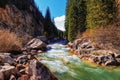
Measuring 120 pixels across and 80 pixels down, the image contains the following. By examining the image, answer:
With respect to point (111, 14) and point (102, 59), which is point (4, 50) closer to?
point (102, 59)

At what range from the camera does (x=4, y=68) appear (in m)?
14.4

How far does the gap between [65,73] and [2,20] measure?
2452 cm

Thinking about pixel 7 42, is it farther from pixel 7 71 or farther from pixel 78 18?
pixel 78 18

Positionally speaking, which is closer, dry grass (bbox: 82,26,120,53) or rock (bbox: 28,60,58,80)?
rock (bbox: 28,60,58,80)

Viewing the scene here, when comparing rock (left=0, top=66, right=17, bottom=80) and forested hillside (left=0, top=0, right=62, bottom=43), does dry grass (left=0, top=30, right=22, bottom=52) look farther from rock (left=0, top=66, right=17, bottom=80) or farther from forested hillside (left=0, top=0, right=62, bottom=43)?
forested hillside (left=0, top=0, right=62, bottom=43)

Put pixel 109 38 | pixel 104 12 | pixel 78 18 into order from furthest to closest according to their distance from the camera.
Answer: pixel 78 18 → pixel 104 12 → pixel 109 38

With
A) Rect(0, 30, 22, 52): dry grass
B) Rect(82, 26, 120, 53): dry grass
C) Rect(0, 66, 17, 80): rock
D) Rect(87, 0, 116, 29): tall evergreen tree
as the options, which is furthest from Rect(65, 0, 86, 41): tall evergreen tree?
Rect(0, 66, 17, 80): rock

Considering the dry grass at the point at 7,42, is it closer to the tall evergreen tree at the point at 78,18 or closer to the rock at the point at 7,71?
the rock at the point at 7,71

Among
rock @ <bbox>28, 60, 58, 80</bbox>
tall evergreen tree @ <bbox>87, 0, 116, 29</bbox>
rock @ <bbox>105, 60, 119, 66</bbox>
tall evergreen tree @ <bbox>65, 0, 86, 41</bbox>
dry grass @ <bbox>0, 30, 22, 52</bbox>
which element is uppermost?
tall evergreen tree @ <bbox>65, 0, 86, 41</bbox>

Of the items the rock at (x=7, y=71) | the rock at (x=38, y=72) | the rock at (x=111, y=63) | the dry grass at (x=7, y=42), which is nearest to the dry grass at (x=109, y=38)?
the rock at (x=111, y=63)

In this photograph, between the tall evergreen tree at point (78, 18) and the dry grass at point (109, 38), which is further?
the tall evergreen tree at point (78, 18)

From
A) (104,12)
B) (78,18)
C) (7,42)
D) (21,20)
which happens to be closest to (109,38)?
(104,12)

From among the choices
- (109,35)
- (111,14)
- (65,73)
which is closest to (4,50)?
(65,73)

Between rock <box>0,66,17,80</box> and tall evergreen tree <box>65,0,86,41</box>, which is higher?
tall evergreen tree <box>65,0,86,41</box>
